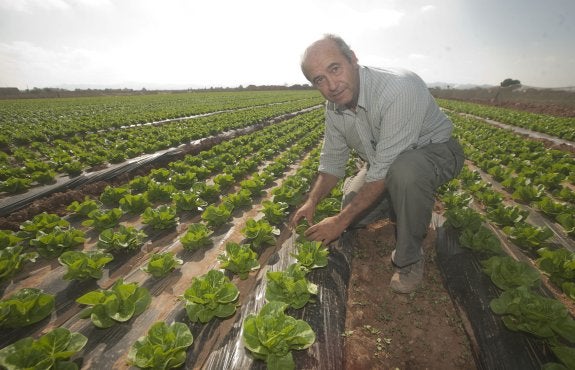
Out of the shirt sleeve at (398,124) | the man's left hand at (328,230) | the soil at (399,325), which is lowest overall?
the soil at (399,325)

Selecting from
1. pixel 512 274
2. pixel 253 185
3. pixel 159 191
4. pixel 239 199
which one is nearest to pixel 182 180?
pixel 159 191

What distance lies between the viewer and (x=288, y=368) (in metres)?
2.07

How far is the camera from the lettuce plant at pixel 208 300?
257 centimetres

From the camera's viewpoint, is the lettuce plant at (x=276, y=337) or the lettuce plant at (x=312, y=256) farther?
the lettuce plant at (x=312, y=256)

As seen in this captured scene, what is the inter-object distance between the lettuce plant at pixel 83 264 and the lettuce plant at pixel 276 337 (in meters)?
1.94

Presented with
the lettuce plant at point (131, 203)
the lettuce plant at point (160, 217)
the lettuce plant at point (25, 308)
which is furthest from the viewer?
the lettuce plant at point (131, 203)

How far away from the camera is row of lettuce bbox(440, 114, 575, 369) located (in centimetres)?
232

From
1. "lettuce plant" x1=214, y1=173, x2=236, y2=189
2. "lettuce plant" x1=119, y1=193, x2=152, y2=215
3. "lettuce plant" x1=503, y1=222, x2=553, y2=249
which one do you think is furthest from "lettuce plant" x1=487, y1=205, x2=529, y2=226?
"lettuce plant" x1=119, y1=193, x2=152, y2=215

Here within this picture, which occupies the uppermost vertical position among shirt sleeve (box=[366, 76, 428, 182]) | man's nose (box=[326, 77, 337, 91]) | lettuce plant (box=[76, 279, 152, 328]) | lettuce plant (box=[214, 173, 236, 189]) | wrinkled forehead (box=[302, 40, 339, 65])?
wrinkled forehead (box=[302, 40, 339, 65])

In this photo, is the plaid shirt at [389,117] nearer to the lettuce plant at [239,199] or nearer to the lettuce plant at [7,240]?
the lettuce plant at [239,199]

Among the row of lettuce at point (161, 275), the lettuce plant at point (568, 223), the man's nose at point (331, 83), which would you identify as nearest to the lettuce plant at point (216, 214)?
the row of lettuce at point (161, 275)

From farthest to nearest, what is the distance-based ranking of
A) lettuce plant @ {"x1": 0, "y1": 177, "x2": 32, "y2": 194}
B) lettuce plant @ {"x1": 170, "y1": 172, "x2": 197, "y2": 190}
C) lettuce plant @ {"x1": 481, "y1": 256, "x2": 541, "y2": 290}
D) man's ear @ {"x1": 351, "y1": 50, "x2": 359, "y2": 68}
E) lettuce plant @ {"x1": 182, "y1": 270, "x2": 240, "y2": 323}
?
lettuce plant @ {"x1": 170, "y1": 172, "x2": 197, "y2": 190} → lettuce plant @ {"x1": 0, "y1": 177, "x2": 32, "y2": 194} → man's ear @ {"x1": 351, "y1": 50, "x2": 359, "y2": 68} → lettuce plant @ {"x1": 481, "y1": 256, "x2": 541, "y2": 290} → lettuce plant @ {"x1": 182, "y1": 270, "x2": 240, "y2": 323}

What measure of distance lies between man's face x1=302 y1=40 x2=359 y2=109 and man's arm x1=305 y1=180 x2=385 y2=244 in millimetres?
1049

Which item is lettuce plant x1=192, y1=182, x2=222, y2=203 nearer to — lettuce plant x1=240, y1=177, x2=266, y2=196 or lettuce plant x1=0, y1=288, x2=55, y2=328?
lettuce plant x1=240, y1=177, x2=266, y2=196
